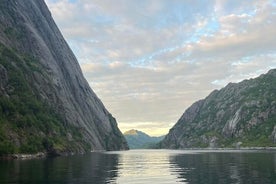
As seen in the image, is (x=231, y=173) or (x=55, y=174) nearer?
(x=55, y=174)

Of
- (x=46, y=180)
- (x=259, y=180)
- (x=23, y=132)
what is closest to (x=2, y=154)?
(x=23, y=132)

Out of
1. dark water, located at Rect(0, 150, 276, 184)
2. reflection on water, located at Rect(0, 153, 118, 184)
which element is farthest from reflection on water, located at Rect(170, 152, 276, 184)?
reflection on water, located at Rect(0, 153, 118, 184)

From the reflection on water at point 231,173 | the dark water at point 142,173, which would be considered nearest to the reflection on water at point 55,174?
the dark water at point 142,173

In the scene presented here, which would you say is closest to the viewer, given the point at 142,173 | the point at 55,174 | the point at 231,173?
the point at 55,174

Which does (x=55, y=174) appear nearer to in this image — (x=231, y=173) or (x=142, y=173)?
(x=142, y=173)

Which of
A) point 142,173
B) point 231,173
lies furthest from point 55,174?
point 231,173

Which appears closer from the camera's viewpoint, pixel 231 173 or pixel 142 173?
pixel 231 173

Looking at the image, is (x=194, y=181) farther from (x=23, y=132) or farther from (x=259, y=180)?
(x=23, y=132)

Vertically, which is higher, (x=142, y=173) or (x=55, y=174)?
(x=55, y=174)

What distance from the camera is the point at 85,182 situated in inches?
2442

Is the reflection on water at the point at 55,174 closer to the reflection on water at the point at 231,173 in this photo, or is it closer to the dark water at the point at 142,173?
the dark water at the point at 142,173

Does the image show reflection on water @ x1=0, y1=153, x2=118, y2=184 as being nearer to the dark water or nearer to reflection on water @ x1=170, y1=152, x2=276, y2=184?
the dark water

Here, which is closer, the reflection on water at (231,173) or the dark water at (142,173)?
the reflection on water at (231,173)

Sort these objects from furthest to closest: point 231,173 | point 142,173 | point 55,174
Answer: point 142,173 → point 231,173 → point 55,174
